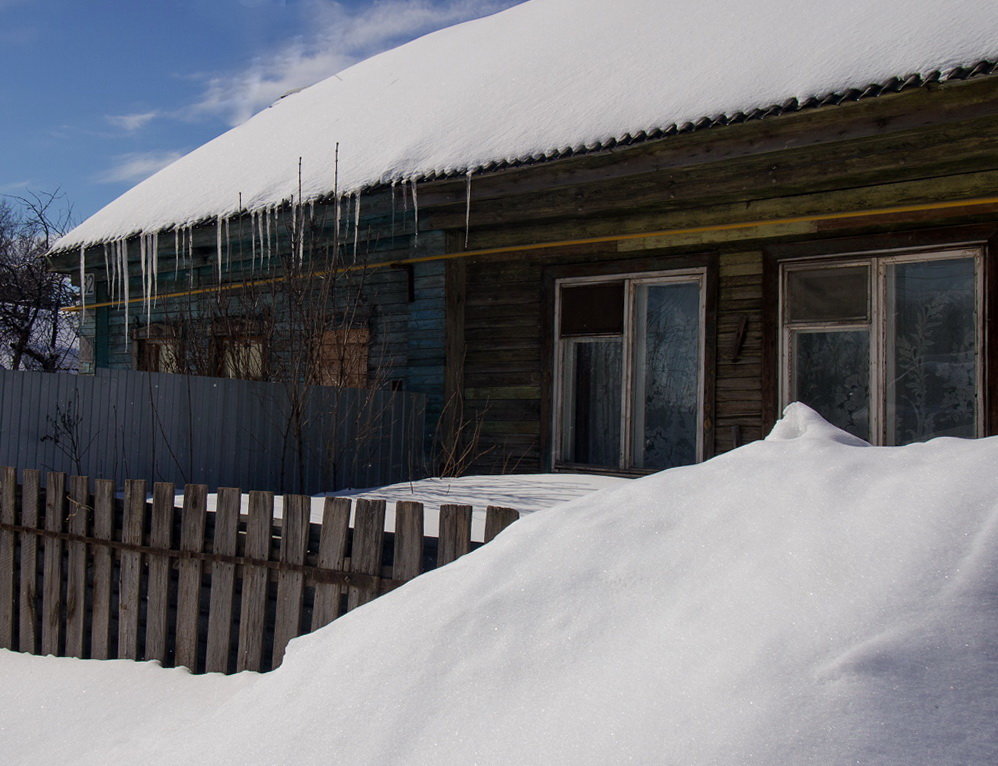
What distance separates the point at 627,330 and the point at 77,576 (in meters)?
4.65

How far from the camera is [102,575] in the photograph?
421 cm

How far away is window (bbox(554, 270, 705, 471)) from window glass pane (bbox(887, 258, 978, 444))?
144 cm

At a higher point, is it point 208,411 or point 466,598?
point 208,411

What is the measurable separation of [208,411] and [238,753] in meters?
4.77

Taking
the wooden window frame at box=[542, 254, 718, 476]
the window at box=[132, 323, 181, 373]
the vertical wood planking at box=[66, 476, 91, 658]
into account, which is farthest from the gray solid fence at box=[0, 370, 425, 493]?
the window at box=[132, 323, 181, 373]

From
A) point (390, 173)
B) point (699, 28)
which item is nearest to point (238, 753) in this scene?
point (390, 173)

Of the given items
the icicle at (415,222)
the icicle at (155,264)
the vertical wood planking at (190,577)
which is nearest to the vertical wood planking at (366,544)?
the vertical wood planking at (190,577)

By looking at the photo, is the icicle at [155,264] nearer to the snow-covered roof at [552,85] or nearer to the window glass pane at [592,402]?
the snow-covered roof at [552,85]

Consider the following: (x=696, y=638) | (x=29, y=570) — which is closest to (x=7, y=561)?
(x=29, y=570)

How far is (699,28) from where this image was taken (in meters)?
8.77

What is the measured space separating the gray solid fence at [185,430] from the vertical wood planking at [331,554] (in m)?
3.03

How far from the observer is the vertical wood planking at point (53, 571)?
442 centimetres

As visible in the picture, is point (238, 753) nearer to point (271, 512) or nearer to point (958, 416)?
point (271, 512)

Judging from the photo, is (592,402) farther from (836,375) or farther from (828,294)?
(828,294)
